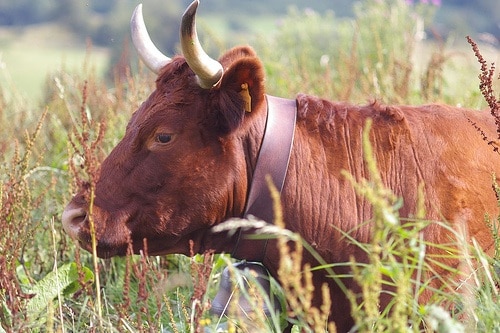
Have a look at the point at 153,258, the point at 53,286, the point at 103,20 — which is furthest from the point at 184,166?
the point at 103,20

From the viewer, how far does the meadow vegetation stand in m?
2.34

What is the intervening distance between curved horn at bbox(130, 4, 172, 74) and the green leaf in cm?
99

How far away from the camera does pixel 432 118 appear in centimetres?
368

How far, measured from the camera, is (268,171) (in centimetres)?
349

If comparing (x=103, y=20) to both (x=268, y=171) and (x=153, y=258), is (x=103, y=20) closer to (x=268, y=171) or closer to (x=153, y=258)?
(x=153, y=258)

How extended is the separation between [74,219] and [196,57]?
831 millimetres

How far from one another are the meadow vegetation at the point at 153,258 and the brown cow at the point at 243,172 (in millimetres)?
108

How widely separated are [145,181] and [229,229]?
15.7 inches

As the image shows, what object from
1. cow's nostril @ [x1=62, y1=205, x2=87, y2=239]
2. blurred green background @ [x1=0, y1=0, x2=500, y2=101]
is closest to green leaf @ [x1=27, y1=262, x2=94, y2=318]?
cow's nostril @ [x1=62, y1=205, x2=87, y2=239]

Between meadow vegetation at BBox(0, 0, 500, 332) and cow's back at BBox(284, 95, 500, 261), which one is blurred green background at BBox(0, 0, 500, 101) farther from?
cow's back at BBox(284, 95, 500, 261)

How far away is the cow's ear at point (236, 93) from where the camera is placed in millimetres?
3477

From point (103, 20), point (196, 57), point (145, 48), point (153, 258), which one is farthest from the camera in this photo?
point (103, 20)

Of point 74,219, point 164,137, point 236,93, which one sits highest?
point 236,93

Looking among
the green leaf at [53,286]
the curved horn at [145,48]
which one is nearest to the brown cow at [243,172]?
the curved horn at [145,48]
